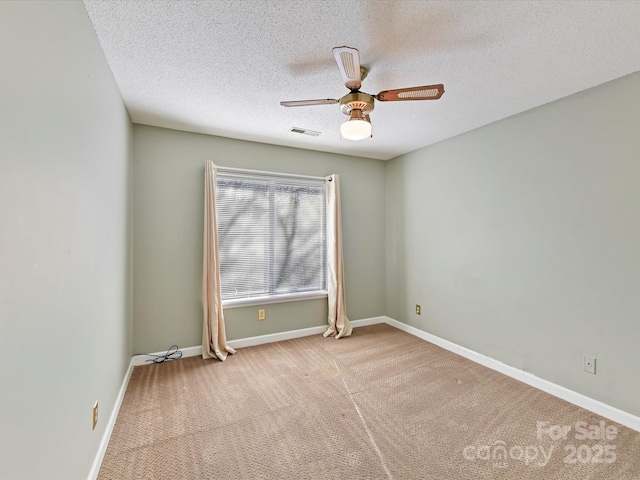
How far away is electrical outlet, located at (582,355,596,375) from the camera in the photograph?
226 centimetres

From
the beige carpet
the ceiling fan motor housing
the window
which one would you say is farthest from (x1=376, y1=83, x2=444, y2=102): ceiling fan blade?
the beige carpet

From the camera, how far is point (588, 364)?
7.54 ft

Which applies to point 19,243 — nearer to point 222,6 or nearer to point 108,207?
point 108,207

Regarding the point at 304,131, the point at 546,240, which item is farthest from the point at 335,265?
the point at 546,240

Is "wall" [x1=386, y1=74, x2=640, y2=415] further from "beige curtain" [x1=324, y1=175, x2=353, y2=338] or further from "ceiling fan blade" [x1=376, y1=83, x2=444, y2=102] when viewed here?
"ceiling fan blade" [x1=376, y1=83, x2=444, y2=102]

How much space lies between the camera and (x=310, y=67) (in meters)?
2.03

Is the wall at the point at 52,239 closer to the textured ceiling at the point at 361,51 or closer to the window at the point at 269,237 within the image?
the textured ceiling at the point at 361,51

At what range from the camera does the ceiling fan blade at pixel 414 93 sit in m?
1.79

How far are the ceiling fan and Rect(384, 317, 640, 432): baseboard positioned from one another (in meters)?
2.48

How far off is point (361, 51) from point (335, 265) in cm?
256

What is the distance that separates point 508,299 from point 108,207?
3.38m

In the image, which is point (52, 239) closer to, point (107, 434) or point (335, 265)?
point (107, 434)

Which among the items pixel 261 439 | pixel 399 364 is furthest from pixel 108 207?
pixel 399 364

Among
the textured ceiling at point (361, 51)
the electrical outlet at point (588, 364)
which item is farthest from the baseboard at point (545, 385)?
the textured ceiling at point (361, 51)
